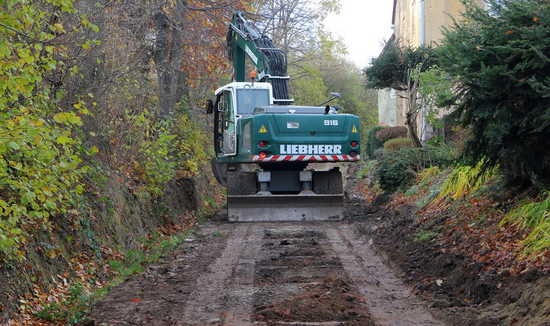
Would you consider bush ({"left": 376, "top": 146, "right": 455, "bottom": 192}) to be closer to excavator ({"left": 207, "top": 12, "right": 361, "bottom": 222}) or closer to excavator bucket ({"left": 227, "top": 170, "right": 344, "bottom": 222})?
excavator ({"left": 207, "top": 12, "right": 361, "bottom": 222})

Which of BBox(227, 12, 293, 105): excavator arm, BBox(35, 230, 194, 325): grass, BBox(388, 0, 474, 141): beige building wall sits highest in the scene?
BBox(388, 0, 474, 141): beige building wall

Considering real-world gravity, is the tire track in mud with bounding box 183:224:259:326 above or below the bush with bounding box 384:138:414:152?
below

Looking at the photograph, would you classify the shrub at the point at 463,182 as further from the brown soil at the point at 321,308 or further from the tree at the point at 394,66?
the tree at the point at 394,66

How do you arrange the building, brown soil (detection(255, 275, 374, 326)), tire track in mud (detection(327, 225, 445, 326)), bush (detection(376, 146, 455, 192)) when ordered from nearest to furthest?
brown soil (detection(255, 275, 374, 326)) → tire track in mud (detection(327, 225, 445, 326)) → bush (detection(376, 146, 455, 192)) → the building

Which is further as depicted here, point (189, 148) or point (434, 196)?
point (189, 148)

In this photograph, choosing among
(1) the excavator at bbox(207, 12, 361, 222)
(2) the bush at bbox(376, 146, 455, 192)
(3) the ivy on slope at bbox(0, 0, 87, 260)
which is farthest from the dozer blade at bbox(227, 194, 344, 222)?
(3) the ivy on slope at bbox(0, 0, 87, 260)

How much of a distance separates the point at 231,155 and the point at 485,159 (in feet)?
28.9

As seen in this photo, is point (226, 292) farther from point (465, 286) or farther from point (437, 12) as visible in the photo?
point (437, 12)

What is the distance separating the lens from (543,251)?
25.8 feet

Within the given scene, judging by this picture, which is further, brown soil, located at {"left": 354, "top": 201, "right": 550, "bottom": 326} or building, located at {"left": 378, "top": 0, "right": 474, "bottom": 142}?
building, located at {"left": 378, "top": 0, "right": 474, "bottom": 142}

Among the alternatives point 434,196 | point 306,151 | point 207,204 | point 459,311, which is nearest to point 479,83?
point 459,311

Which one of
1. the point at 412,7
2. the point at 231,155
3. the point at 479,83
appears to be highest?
the point at 412,7

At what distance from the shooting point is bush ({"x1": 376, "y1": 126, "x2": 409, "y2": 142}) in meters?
31.2

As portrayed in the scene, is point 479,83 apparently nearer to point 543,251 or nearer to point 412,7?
point 543,251
